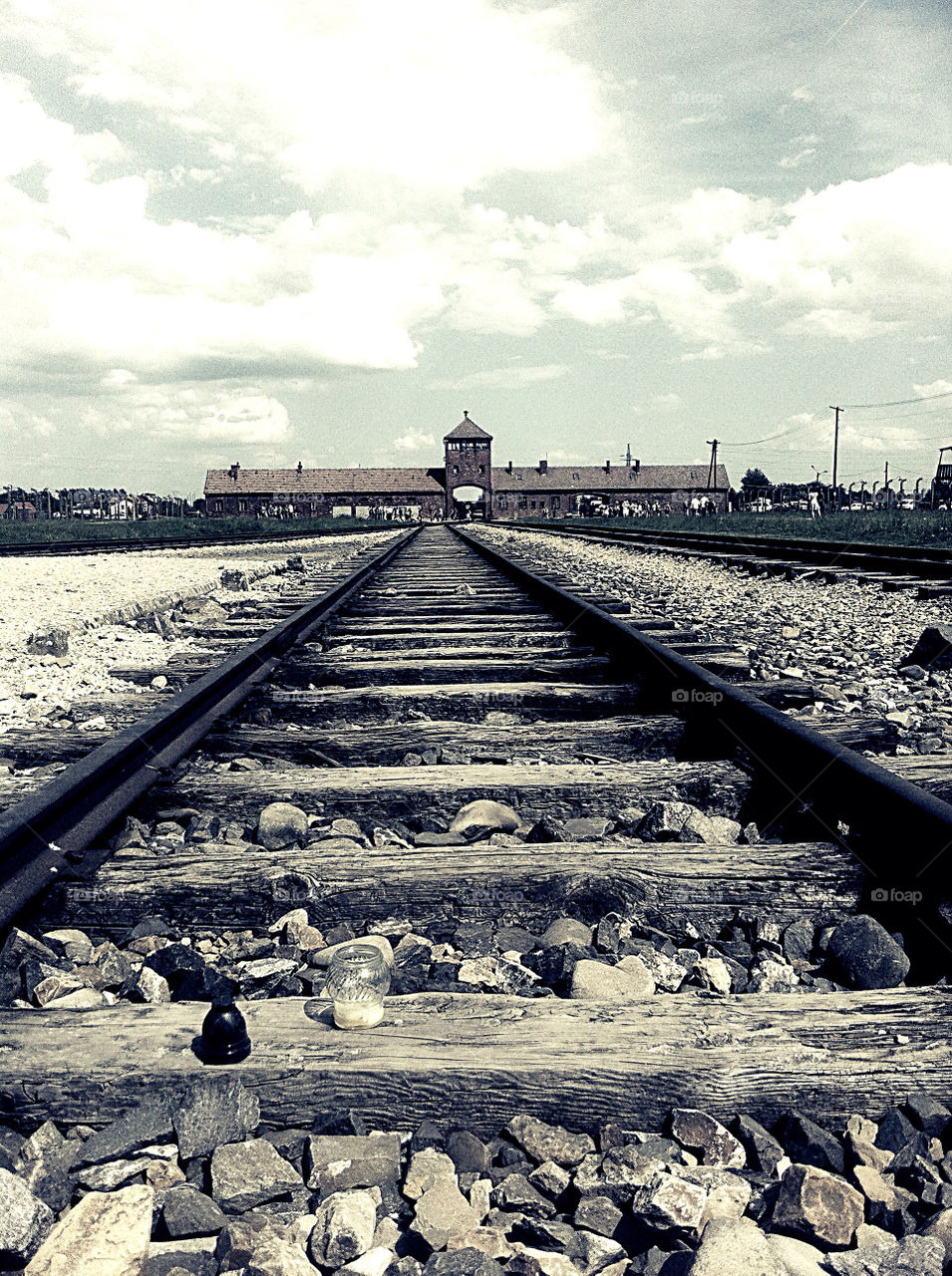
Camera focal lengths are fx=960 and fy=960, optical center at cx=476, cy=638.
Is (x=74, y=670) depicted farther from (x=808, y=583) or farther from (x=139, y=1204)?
(x=808, y=583)

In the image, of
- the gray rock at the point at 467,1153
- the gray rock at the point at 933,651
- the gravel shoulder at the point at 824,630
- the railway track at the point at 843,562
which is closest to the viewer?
the gray rock at the point at 467,1153

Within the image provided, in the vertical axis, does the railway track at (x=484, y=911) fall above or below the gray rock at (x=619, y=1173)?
above

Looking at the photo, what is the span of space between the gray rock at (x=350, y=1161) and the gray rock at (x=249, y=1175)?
27 millimetres

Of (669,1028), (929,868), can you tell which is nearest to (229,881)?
(669,1028)

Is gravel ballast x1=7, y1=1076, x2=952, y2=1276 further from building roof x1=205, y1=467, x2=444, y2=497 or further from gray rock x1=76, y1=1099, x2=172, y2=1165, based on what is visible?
building roof x1=205, y1=467, x2=444, y2=497

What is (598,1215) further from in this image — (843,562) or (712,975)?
(843,562)

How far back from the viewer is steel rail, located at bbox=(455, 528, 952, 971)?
170 cm

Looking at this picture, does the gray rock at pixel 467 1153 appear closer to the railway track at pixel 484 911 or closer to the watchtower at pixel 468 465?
the railway track at pixel 484 911

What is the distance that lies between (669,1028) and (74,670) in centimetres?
431

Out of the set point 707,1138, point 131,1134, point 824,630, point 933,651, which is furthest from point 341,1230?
point 824,630

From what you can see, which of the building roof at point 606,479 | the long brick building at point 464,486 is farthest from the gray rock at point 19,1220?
the building roof at point 606,479

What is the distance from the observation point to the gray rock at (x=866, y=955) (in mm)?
1582

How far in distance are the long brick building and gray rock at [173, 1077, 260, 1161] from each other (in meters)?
91.9

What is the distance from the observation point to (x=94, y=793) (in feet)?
7.20
